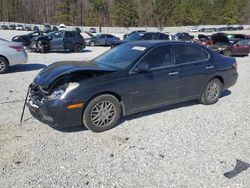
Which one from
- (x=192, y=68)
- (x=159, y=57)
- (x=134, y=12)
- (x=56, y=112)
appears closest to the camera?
(x=56, y=112)

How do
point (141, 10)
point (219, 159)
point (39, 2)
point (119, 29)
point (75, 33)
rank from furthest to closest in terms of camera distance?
point (39, 2) → point (141, 10) → point (119, 29) → point (75, 33) → point (219, 159)

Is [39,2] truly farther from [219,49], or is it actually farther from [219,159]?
[219,159]

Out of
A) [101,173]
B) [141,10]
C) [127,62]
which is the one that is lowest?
[101,173]

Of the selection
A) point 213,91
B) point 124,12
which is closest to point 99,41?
point 213,91

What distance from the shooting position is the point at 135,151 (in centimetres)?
428

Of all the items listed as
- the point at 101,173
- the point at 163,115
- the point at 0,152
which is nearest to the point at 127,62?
the point at 163,115

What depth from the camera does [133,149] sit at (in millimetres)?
4336

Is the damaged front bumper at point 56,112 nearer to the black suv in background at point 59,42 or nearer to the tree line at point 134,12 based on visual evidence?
the black suv in background at point 59,42

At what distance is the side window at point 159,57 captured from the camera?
5434mm

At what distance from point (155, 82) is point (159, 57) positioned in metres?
0.57

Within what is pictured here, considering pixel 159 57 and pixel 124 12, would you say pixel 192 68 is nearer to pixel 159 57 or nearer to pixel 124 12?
pixel 159 57

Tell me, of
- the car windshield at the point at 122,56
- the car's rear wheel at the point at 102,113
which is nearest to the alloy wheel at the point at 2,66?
the car windshield at the point at 122,56

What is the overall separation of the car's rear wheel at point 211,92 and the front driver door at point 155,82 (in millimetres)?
1055

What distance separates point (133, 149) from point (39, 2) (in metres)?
115
